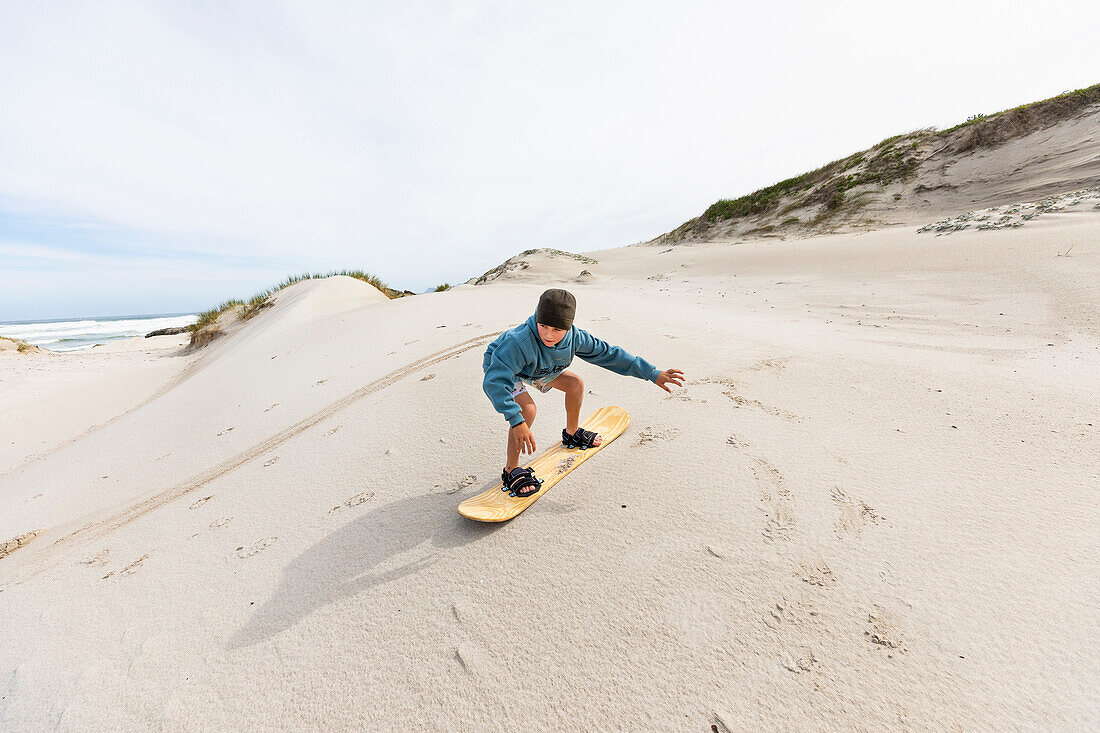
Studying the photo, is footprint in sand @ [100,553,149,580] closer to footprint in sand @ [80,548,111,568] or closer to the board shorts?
footprint in sand @ [80,548,111,568]

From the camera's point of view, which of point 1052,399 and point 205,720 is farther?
point 1052,399

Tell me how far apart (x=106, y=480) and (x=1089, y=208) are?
15.0 meters

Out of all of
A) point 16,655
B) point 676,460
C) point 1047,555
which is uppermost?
point 16,655

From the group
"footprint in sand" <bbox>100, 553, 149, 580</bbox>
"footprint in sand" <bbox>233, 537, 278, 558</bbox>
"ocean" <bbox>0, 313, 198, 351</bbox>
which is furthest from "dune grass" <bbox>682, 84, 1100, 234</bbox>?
"ocean" <bbox>0, 313, 198, 351</bbox>

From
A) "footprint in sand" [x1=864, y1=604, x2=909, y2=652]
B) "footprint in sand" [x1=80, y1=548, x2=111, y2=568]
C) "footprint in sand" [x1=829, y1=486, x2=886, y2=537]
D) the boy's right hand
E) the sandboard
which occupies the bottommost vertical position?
"footprint in sand" [x1=864, y1=604, x2=909, y2=652]

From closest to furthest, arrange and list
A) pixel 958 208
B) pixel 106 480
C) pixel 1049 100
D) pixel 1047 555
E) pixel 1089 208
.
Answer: pixel 1047 555 → pixel 106 480 → pixel 1089 208 → pixel 958 208 → pixel 1049 100

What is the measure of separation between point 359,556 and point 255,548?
644 millimetres

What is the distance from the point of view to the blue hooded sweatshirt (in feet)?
6.31

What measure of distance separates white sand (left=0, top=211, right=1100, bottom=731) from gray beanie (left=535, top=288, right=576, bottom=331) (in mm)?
910

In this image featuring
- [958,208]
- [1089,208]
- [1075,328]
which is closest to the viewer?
[1075,328]

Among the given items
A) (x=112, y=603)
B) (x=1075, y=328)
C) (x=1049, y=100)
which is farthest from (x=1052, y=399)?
(x=1049, y=100)

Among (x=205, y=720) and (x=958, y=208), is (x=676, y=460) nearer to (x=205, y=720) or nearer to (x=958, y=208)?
(x=205, y=720)

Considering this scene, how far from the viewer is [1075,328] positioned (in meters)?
3.70

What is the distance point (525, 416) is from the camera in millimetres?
2254
